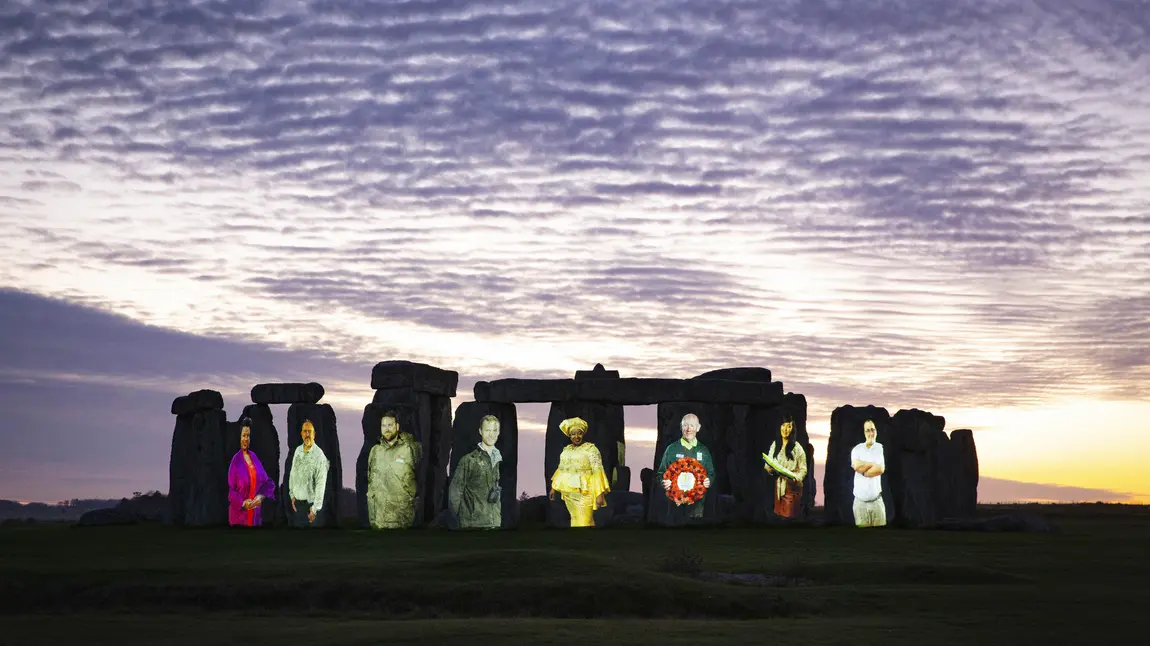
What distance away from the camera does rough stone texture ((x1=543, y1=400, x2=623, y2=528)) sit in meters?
34.0

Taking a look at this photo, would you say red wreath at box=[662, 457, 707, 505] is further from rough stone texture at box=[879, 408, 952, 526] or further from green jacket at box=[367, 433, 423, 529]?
green jacket at box=[367, 433, 423, 529]

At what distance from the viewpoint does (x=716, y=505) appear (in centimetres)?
3406

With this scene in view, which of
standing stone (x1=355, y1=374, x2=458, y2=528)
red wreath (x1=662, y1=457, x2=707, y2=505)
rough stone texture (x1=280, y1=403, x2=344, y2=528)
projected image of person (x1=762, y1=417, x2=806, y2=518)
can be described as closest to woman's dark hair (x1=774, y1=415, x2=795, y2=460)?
projected image of person (x1=762, y1=417, x2=806, y2=518)

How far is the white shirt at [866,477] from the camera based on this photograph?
1368 inches

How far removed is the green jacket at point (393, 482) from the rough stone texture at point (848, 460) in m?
11.1

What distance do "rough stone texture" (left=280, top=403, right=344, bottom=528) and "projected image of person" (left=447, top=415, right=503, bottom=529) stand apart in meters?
3.41

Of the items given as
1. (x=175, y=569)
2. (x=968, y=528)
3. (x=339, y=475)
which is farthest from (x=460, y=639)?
(x=968, y=528)

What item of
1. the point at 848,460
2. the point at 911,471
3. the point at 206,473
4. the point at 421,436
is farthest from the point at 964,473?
the point at 206,473

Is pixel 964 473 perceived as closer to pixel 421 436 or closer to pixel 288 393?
pixel 421 436

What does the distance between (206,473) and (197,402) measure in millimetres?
2240

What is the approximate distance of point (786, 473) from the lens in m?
35.7

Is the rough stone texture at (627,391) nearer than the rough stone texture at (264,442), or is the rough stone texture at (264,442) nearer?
the rough stone texture at (627,391)

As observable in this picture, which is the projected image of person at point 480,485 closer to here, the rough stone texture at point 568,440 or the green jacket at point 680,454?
the rough stone texture at point 568,440

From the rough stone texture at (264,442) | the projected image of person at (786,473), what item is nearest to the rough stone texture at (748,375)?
the projected image of person at (786,473)
